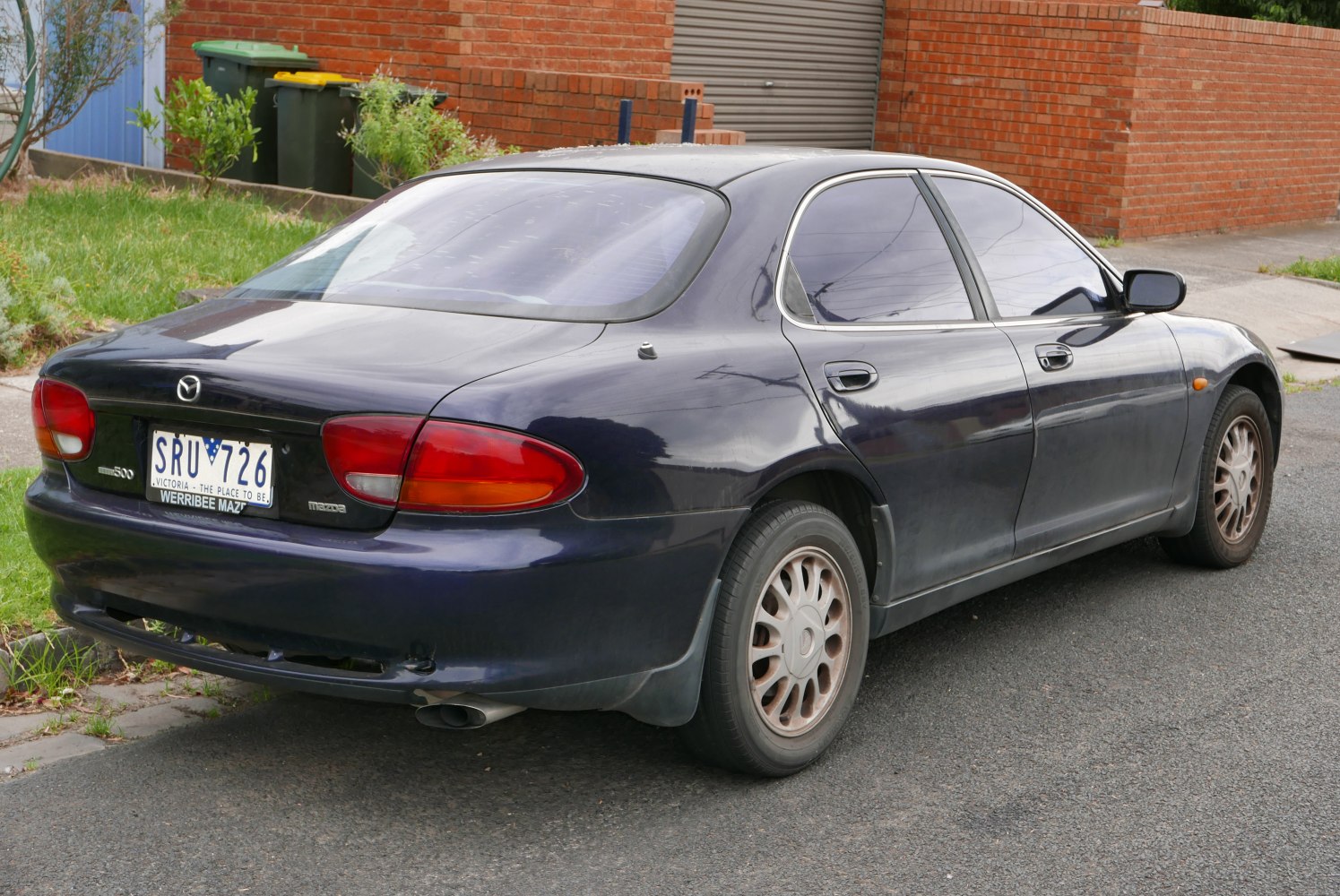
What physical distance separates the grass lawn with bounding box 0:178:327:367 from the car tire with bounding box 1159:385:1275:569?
211 inches

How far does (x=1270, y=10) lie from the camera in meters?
20.9

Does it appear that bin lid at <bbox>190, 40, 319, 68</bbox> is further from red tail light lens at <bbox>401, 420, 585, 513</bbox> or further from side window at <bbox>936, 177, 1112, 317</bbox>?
red tail light lens at <bbox>401, 420, 585, 513</bbox>

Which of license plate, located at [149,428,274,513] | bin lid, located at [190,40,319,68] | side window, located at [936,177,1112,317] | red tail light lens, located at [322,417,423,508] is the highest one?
bin lid, located at [190,40,319,68]

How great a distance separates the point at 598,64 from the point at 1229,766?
33.4 feet

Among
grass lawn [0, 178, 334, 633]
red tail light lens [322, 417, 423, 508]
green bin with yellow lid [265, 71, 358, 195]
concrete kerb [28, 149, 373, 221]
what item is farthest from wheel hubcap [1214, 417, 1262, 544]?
green bin with yellow lid [265, 71, 358, 195]

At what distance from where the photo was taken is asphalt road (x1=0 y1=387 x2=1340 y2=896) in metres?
3.41

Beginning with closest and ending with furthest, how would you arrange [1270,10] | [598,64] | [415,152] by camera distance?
[415,152]
[598,64]
[1270,10]

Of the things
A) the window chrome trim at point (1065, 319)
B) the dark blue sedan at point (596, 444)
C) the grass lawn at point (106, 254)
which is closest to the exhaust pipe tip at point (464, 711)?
the dark blue sedan at point (596, 444)

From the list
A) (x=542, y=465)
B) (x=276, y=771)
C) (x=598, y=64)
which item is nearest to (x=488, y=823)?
(x=276, y=771)

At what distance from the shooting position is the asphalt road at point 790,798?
3412mm

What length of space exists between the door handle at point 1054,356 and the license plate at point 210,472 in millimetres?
2383

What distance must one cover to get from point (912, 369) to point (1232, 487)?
2179 millimetres

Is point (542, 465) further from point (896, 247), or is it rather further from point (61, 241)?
point (61, 241)

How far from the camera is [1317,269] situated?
49.9ft
